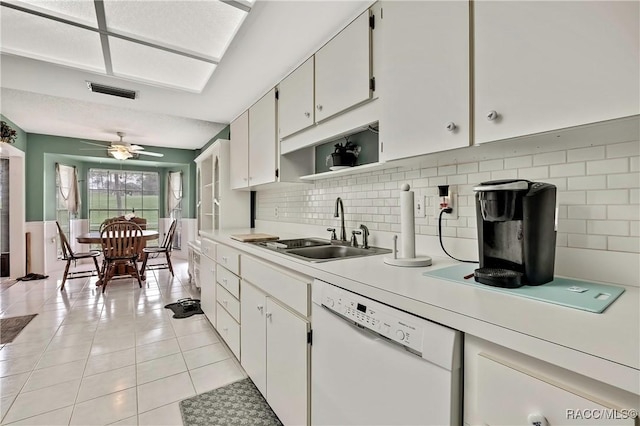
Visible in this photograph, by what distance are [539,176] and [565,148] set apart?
4.8 inches

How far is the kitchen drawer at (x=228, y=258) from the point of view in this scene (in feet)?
6.65

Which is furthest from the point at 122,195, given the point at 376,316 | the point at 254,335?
the point at 376,316

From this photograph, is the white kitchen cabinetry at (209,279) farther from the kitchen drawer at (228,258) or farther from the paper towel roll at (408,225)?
the paper towel roll at (408,225)

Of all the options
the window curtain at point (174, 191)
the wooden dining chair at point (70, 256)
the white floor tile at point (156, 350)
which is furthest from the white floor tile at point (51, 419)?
the window curtain at point (174, 191)

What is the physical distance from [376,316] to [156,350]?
2286 mm

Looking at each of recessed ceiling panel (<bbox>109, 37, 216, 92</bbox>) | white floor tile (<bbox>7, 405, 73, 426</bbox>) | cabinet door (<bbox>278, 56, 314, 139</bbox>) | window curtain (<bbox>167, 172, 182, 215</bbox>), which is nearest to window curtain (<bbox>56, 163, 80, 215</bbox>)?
window curtain (<bbox>167, 172, 182, 215</bbox>)

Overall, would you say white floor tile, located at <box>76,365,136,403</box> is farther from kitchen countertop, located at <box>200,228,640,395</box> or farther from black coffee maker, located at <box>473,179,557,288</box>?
black coffee maker, located at <box>473,179,557,288</box>

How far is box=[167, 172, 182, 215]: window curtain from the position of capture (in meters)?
6.78

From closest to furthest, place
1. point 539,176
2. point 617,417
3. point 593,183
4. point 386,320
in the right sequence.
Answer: point 617,417 < point 386,320 < point 593,183 < point 539,176

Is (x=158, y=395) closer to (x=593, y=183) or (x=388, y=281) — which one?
(x=388, y=281)

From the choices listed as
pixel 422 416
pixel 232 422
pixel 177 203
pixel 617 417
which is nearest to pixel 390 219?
pixel 422 416

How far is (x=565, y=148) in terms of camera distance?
3.38ft

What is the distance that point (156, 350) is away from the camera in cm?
238

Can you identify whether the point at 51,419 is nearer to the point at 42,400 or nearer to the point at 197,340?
the point at 42,400
